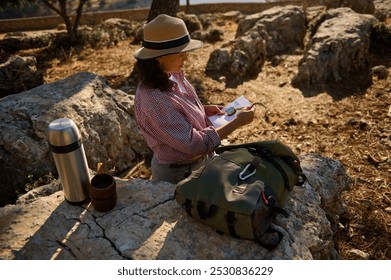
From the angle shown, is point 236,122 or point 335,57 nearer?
point 236,122

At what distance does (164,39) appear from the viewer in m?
2.49

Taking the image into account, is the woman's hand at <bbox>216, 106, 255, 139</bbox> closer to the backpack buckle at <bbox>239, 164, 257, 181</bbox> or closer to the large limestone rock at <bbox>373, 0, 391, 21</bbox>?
the backpack buckle at <bbox>239, 164, 257, 181</bbox>

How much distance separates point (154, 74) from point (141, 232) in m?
1.11

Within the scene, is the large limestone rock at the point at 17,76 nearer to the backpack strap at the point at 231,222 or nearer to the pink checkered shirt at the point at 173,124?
the pink checkered shirt at the point at 173,124

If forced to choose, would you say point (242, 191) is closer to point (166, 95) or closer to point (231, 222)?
point (231, 222)

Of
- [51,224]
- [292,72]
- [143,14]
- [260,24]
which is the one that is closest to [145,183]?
[51,224]

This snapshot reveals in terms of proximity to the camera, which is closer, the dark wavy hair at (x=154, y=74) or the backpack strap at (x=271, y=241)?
the backpack strap at (x=271, y=241)

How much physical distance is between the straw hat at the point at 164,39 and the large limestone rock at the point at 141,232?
106 centimetres

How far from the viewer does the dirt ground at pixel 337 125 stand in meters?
3.40

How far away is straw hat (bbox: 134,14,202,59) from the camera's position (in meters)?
2.48

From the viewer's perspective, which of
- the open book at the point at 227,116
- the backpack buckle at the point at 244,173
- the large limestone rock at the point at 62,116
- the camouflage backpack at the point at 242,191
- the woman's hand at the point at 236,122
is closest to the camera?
the camouflage backpack at the point at 242,191

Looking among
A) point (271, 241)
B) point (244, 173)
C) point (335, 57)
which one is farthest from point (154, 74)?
point (335, 57)

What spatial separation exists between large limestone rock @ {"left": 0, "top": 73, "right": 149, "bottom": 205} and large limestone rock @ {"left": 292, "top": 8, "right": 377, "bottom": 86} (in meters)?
3.49

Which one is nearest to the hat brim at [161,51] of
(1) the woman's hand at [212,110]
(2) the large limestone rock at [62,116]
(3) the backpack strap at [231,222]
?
(1) the woman's hand at [212,110]
